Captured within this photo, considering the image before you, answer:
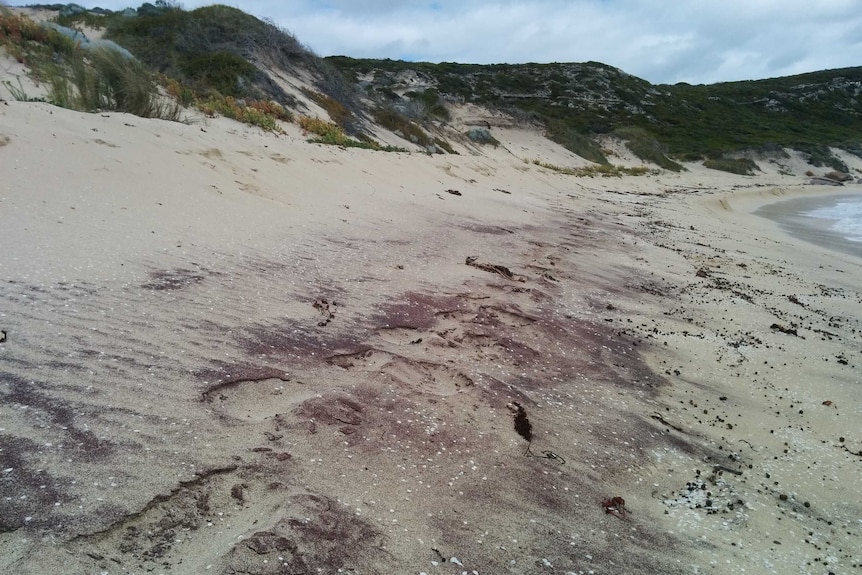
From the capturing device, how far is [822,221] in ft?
58.4

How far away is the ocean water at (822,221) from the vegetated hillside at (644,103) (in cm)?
1215

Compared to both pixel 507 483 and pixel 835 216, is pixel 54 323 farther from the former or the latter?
pixel 835 216

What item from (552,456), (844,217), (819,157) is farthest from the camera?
(819,157)

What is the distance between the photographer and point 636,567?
2383 millimetres

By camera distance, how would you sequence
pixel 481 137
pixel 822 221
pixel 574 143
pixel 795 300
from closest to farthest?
pixel 795 300
pixel 822 221
pixel 481 137
pixel 574 143

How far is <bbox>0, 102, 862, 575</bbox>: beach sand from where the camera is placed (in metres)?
2.17


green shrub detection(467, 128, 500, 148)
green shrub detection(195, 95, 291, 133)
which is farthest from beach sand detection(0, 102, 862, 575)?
green shrub detection(467, 128, 500, 148)

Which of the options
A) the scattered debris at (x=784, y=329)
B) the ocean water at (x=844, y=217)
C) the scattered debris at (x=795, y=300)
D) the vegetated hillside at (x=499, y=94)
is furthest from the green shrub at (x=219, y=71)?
the ocean water at (x=844, y=217)

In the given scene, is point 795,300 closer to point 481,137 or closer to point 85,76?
point 85,76

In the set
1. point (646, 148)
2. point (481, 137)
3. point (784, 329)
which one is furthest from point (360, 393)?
point (646, 148)

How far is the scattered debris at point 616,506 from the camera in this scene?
2721 millimetres

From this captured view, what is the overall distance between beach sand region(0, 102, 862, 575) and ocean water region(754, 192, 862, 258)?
6852mm

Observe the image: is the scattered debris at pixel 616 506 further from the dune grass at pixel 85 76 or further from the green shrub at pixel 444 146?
the green shrub at pixel 444 146

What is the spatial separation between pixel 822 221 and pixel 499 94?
30.8 metres
